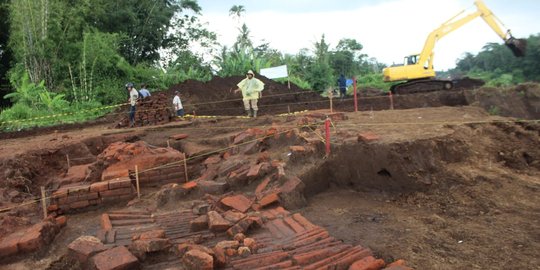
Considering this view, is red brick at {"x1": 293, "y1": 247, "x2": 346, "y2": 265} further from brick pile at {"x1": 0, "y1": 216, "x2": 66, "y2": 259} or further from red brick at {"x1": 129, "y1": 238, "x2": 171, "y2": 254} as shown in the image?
brick pile at {"x1": 0, "y1": 216, "x2": 66, "y2": 259}

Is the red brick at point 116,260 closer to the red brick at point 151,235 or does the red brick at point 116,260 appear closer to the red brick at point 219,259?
the red brick at point 151,235

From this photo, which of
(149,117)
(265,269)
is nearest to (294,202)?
(265,269)

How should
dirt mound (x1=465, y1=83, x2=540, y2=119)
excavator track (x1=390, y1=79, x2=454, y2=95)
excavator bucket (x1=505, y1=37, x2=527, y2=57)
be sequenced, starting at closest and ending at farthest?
dirt mound (x1=465, y1=83, x2=540, y2=119), excavator bucket (x1=505, y1=37, x2=527, y2=57), excavator track (x1=390, y1=79, x2=454, y2=95)

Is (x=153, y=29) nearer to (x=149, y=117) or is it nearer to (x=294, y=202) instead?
(x=149, y=117)

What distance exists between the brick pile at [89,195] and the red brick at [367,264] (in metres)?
3.90

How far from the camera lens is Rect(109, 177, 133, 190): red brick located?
570 centimetres

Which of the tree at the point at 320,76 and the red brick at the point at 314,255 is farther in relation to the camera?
the tree at the point at 320,76

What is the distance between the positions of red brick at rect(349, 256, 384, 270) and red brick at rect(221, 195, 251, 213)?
174cm

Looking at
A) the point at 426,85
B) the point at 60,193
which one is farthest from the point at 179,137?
the point at 426,85

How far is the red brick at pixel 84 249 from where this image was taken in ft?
11.5

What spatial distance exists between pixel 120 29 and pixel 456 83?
699 inches

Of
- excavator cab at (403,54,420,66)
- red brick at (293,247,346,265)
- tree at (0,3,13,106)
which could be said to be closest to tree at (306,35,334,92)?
excavator cab at (403,54,420,66)

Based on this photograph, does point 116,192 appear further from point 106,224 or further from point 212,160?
point 212,160

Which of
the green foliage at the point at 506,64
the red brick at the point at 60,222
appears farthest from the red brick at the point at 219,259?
the green foliage at the point at 506,64
